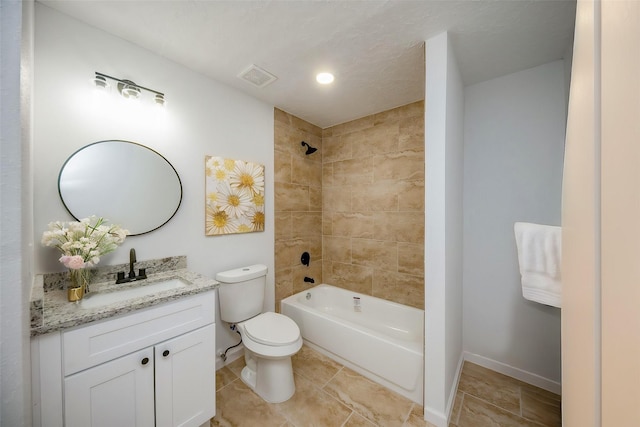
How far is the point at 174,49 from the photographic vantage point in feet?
5.11

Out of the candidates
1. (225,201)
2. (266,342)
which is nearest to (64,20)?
(225,201)

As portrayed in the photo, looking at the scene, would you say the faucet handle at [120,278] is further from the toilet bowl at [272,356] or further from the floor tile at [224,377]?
the floor tile at [224,377]

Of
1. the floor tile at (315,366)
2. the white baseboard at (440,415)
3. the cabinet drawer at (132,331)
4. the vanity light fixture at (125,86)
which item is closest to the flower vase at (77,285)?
the cabinet drawer at (132,331)

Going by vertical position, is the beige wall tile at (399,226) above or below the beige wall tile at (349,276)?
above

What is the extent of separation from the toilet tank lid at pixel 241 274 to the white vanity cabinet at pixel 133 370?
1.62 ft

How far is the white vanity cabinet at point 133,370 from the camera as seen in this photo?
891mm

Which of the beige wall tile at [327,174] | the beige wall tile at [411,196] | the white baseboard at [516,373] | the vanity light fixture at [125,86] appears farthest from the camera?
the beige wall tile at [327,174]

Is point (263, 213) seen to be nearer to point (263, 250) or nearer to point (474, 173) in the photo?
point (263, 250)

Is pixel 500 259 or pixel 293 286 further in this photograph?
pixel 293 286

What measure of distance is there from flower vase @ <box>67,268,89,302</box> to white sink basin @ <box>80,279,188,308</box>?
0.04 meters

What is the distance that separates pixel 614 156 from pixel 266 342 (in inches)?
70.7

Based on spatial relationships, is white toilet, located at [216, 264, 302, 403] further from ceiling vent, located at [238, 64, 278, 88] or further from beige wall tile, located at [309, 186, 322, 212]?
ceiling vent, located at [238, 64, 278, 88]

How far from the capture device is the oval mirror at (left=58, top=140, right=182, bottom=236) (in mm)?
1307

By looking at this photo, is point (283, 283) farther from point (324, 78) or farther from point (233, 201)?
point (324, 78)
